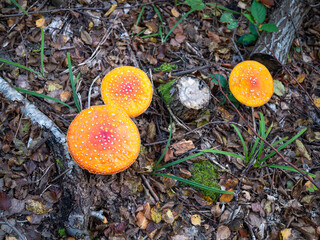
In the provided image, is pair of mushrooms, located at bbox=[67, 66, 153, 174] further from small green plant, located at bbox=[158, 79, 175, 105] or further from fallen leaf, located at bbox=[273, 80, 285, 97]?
fallen leaf, located at bbox=[273, 80, 285, 97]

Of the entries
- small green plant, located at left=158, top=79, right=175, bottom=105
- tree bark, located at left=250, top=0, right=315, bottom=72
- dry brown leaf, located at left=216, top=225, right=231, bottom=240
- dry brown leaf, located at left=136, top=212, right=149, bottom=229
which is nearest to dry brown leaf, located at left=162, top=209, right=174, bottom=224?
dry brown leaf, located at left=136, top=212, right=149, bottom=229

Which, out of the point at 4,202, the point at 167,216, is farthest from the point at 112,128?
the point at 4,202

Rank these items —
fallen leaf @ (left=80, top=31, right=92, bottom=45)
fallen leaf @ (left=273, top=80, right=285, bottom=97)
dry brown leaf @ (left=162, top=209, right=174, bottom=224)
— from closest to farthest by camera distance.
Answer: dry brown leaf @ (left=162, top=209, right=174, bottom=224) → fallen leaf @ (left=80, top=31, right=92, bottom=45) → fallen leaf @ (left=273, top=80, right=285, bottom=97)

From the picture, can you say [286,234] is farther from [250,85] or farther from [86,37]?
[86,37]

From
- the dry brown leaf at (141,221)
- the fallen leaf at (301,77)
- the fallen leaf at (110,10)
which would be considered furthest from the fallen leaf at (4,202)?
the fallen leaf at (301,77)

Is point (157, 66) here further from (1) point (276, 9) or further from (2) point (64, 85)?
(1) point (276, 9)

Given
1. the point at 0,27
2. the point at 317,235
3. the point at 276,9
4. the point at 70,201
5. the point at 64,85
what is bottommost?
the point at 317,235

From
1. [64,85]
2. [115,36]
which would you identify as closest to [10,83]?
[64,85]

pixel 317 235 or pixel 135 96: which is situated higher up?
pixel 135 96
